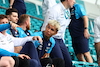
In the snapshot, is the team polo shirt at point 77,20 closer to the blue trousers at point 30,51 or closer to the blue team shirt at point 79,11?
the blue team shirt at point 79,11

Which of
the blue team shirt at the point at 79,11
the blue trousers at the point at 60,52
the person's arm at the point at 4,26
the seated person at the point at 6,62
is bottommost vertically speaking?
the blue trousers at the point at 60,52

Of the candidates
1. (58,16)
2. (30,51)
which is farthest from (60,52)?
(30,51)

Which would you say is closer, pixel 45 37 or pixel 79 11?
pixel 45 37

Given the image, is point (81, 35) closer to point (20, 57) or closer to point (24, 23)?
point (24, 23)

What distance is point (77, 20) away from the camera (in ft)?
7.54

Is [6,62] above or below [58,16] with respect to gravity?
below

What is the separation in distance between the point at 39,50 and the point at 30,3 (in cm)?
520

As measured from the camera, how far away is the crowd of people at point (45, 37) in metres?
1.42

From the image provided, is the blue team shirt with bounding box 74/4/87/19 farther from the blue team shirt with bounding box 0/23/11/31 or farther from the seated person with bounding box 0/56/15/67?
the seated person with bounding box 0/56/15/67

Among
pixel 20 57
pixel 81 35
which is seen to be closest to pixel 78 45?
pixel 81 35

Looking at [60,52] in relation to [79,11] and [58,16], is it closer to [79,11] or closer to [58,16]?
[58,16]

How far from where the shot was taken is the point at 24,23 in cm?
194

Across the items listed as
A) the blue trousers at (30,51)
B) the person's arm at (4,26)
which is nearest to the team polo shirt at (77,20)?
the blue trousers at (30,51)

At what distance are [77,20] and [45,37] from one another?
0.61 meters
